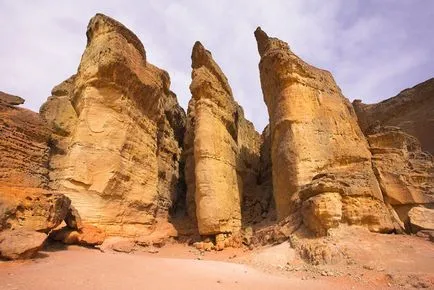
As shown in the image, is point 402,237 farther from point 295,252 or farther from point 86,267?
point 86,267

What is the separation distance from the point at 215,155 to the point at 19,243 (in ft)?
32.2

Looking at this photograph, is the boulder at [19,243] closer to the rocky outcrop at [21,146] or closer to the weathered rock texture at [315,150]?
the rocky outcrop at [21,146]

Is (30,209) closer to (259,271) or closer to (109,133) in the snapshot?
(109,133)

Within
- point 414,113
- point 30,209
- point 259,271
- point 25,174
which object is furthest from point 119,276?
point 414,113

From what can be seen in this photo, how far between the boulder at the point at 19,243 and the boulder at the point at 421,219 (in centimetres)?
1170

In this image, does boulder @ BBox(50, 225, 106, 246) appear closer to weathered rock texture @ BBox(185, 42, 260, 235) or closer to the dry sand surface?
the dry sand surface

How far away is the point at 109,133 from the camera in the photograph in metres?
12.7

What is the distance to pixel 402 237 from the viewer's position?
32.8ft

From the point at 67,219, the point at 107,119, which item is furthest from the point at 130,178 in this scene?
the point at 67,219

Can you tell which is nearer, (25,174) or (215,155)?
(25,174)

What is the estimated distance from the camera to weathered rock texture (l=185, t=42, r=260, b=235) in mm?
14328

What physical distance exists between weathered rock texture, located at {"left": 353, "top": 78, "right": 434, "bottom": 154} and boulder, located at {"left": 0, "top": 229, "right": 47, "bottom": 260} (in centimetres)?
2365

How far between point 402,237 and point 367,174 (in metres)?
2.32

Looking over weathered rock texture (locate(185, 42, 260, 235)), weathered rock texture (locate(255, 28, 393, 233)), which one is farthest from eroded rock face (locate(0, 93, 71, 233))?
weathered rock texture (locate(255, 28, 393, 233))
